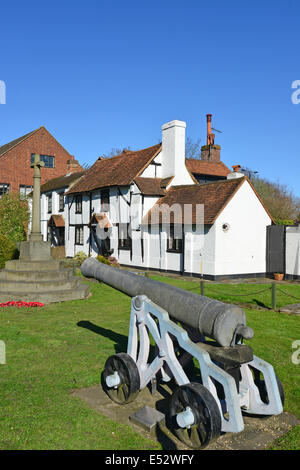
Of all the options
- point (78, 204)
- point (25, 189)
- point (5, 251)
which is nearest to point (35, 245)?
point (5, 251)

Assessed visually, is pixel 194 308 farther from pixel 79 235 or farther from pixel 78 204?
pixel 78 204

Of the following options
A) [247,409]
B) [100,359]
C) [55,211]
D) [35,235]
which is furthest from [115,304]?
[55,211]

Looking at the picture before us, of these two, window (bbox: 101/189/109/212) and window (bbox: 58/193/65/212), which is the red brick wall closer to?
window (bbox: 58/193/65/212)

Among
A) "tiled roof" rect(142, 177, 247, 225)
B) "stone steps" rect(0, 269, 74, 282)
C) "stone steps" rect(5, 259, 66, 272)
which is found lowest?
"stone steps" rect(0, 269, 74, 282)

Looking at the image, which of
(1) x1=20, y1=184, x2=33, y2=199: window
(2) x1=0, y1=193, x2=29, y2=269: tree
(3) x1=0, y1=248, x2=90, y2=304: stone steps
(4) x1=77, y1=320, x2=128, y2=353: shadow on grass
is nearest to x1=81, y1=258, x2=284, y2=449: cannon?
(4) x1=77, y1=320, x2=128, y2=353: shadow on grass

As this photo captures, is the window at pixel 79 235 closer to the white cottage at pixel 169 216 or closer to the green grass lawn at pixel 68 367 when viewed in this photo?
the white cottage at pixel 169 216

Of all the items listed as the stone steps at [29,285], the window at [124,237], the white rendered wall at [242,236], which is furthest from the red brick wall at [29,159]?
the stone steps at [29,285]

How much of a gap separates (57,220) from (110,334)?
25.6 meters

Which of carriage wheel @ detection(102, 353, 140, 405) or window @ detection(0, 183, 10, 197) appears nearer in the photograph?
carriage wheel @ detection(102, 353, 140, 405)

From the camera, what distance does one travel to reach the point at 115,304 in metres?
12.9

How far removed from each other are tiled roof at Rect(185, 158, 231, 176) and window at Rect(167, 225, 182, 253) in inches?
441

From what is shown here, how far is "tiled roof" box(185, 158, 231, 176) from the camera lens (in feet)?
105

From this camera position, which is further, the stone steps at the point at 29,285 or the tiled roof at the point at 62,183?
the tiled roof at the point at 62,183

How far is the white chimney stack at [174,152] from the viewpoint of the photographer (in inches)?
928
